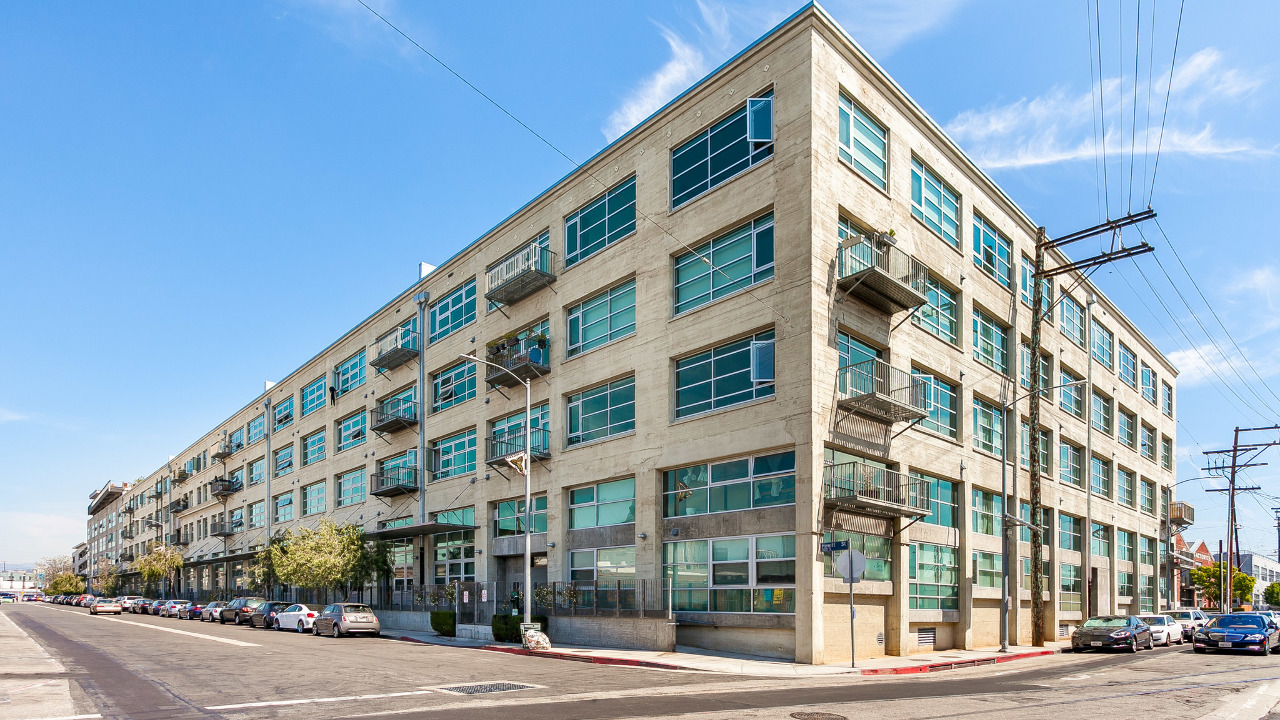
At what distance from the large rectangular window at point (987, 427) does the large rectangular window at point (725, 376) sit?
1121 cm

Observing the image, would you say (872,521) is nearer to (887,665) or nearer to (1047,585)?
(887,665)

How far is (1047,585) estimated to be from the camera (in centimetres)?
3794

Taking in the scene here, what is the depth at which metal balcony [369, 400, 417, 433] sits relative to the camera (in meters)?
45.3

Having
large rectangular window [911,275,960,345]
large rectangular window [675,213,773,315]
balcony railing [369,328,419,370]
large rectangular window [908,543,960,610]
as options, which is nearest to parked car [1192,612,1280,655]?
large rectangular window [908,543,960,610]

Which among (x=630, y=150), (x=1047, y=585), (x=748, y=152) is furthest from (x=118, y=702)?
(x=1047, y=585)

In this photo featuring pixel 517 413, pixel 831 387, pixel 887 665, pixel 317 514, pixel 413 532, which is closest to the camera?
pixel 887 665

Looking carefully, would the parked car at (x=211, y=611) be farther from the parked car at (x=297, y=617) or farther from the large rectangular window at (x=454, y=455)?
the large rectangular window at (x=454, y=455)

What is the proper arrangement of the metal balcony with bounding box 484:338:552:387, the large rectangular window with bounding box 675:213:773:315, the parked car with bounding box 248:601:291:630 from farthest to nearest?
the parked car with bounding box 248:601:291:630 < the metal balcony with bounding box 484:338:552:387 < the large rectangular window with bounding box 675:213:773:315

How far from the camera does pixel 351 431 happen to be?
53.1 m

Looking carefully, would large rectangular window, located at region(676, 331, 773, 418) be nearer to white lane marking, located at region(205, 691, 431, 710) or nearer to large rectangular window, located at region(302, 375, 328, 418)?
white lane marking, located at region(205, 691, 431, 710)

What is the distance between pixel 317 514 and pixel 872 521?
130 feet

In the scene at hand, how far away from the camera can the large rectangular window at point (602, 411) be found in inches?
1248

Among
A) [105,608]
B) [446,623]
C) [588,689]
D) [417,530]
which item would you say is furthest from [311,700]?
[105,608]

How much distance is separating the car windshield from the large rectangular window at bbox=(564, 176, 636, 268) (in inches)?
846
